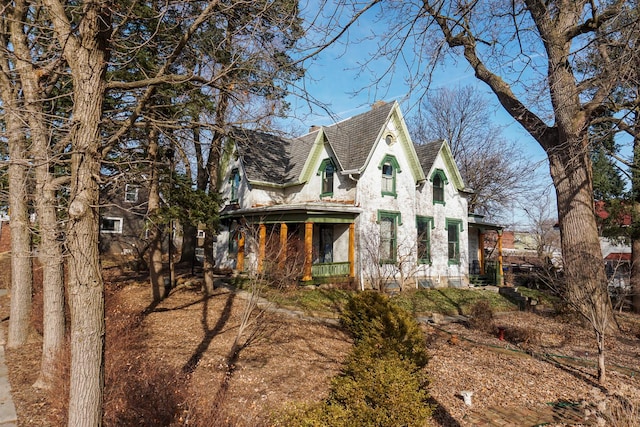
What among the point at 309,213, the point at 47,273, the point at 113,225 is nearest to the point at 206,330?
the point at 47,273

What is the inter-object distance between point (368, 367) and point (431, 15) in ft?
15.5

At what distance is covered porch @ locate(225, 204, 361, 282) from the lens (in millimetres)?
14553

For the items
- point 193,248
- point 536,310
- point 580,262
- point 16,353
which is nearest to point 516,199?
point 536,310

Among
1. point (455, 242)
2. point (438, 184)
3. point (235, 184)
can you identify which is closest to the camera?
point (235, 184)

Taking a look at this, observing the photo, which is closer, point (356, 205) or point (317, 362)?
point (317, 362)

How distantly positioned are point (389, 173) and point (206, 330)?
459 inches

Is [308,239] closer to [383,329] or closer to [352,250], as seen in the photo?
[352,250]

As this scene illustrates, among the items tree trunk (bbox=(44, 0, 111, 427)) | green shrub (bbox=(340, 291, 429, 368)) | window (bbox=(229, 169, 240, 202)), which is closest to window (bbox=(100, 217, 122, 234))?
window (bbox=(229, 169, 240, 202))

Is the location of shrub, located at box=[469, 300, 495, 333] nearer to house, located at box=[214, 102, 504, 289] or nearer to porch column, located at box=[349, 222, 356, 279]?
house, located at box=[214, 102, 504, 289]

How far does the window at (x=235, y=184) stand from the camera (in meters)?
20.0

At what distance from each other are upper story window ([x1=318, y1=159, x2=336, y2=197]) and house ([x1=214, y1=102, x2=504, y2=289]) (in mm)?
48

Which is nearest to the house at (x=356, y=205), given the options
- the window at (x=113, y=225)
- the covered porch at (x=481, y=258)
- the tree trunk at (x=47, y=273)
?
the covered porch at (x=481, y=258)

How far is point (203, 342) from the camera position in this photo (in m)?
8.44

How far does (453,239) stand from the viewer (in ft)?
67.7
